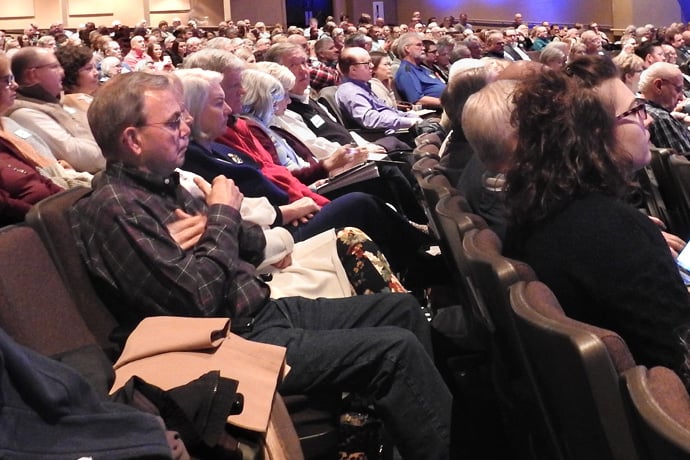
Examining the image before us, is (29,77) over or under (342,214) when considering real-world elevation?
over

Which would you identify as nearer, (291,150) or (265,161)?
(265,161)

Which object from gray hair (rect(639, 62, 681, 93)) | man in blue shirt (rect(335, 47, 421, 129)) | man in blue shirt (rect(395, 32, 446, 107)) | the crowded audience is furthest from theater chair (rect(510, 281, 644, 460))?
man in blue shirt (rect(395, 32, 446, 107))

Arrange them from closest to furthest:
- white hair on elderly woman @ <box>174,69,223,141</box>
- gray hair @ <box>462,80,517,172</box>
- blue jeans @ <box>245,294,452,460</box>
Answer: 1. blue jeans @ <box>245,294,452,460</box>
2. gray hair @ <box>462,80,517,172</box>
3. white hair on elderly woman @ <box>174,69,223,141</box>

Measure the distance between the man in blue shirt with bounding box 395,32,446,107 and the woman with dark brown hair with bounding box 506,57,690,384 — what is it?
6.55 m

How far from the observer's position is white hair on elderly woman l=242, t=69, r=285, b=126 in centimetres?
399

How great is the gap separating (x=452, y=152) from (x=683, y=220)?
0.98 metres

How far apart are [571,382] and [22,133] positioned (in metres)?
3.30

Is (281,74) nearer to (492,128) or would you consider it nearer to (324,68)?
(492,128)

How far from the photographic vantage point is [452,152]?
3.55m

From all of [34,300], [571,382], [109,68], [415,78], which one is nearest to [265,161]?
[34,300]

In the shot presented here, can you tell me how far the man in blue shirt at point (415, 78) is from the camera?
28.1ft

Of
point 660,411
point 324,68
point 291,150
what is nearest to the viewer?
point 660,411

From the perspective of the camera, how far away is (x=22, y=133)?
12.8 ft

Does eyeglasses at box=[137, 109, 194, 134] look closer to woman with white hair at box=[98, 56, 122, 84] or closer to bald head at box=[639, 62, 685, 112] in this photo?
bald head at box=[639, 62, 685, 112]
